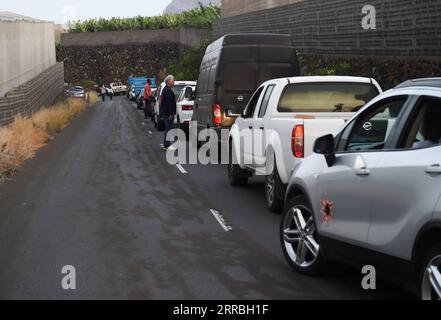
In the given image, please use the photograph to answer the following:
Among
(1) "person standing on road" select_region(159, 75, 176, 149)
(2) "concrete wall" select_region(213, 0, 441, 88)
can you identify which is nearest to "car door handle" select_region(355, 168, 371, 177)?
(2) "concrete wall" select_region(213, 0, 441, 88)

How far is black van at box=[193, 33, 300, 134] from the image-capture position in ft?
60.5

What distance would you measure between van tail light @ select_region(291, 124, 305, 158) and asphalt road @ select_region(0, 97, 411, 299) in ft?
3.25

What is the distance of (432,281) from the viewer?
5.94m

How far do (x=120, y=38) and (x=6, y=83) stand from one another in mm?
78936

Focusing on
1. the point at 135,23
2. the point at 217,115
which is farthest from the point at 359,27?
the point at 135,23

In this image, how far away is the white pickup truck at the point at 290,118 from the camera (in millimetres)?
11453

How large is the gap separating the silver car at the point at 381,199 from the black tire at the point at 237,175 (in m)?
6.46

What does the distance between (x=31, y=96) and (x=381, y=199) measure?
31.5m

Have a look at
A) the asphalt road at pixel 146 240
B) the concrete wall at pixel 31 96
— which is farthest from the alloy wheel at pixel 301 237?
the concrete wall at pixel 31 96

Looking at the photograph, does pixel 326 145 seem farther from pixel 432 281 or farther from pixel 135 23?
pixel 135 23

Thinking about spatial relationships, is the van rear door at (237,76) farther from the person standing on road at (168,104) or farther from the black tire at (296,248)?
the black tire at (296,248)

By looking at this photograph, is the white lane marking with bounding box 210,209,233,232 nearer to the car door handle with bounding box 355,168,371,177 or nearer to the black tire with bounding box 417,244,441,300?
the car door handle with bounding box 355,168,371,177

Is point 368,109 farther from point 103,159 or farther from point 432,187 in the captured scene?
point 103,159

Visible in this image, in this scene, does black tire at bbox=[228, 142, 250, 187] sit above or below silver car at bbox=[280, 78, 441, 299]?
below
